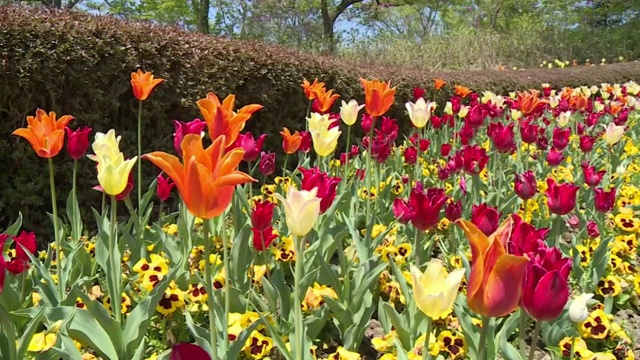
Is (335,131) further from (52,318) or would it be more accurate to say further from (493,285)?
(493,285)

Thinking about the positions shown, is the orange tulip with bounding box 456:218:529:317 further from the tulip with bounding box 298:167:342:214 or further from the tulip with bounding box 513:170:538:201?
the tulip with bounding box 513:170:538:201

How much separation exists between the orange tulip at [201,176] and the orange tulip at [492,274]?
1.48 ft

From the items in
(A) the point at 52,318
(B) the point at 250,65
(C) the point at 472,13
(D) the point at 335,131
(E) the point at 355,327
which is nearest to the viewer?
(A) the point at 52,318

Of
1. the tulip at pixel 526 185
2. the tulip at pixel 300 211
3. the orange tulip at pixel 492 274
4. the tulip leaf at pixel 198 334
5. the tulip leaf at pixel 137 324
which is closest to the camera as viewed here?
the orange tulip at pixel 492 274

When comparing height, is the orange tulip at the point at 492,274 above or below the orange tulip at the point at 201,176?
below

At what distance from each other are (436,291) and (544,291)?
23cm

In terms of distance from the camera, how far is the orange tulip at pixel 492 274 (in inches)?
39.0

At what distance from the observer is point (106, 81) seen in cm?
371

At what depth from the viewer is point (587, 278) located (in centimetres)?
259

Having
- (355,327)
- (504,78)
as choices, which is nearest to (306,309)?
(355,327)

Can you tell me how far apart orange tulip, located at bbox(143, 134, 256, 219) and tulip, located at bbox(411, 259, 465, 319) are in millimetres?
428

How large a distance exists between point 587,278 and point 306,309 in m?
1.35

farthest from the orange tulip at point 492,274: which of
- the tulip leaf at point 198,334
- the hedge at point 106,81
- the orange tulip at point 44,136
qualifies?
the hedge at point 106,81

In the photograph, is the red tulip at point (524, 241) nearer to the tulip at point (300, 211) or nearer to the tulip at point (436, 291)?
the tulip at point (436, 291)
